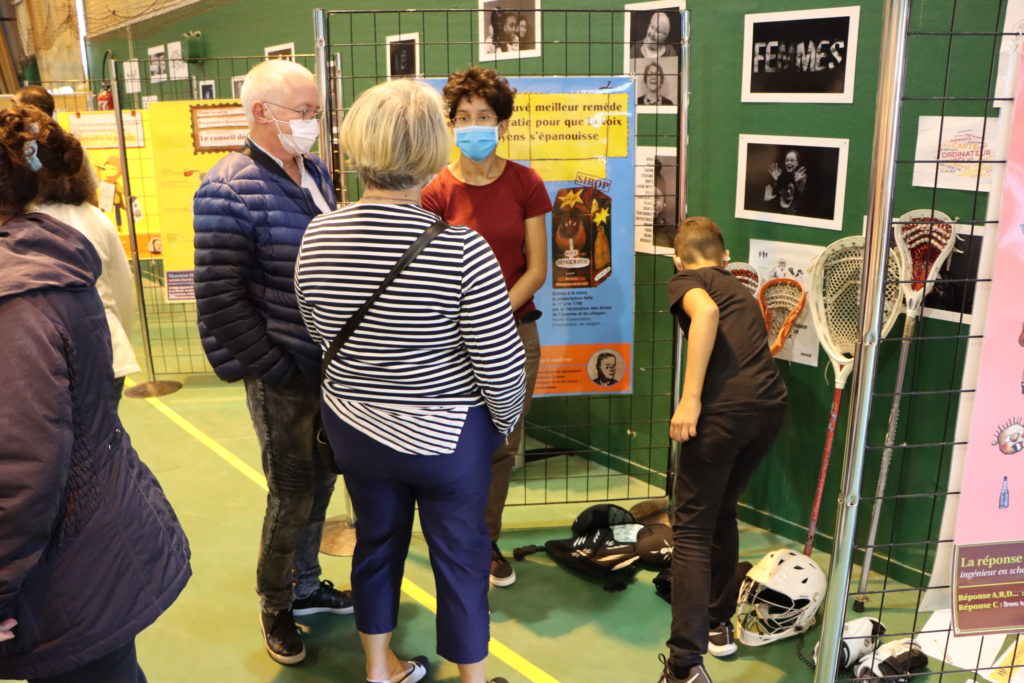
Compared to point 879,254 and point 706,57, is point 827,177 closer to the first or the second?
point 706,57

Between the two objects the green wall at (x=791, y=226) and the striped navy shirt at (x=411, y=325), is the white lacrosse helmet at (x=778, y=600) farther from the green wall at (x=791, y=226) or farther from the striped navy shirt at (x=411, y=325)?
the striped navy shirt at (x=411, y=325)

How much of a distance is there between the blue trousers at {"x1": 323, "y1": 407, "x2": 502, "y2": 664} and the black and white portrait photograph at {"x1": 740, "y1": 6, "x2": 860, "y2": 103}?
194 centimetres

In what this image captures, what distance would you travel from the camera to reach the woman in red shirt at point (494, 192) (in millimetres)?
2998

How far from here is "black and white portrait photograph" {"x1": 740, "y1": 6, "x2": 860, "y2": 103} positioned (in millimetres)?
3117

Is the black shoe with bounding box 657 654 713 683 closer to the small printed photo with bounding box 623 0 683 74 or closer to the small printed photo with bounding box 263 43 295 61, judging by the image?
the small printed photo with bounding box 623 0 683 74

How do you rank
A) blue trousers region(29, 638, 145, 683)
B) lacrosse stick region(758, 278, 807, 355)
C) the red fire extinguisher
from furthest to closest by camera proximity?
the red fire extinguisher → lacrosse stick region(758, 278, 807, 355) → blue trousers region(29, 638, 145, 683)

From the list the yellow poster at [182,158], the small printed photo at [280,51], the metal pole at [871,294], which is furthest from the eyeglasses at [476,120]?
the small printed photo at [280,51]

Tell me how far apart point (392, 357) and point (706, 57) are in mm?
2317

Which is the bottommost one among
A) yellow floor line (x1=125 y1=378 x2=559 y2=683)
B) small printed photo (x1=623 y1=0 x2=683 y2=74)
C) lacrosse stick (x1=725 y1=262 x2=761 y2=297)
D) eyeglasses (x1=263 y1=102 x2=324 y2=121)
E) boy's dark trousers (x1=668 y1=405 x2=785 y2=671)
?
yellow floor line (x1=125 y1=378 x2=559 y2=683)

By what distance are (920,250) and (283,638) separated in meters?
2.45

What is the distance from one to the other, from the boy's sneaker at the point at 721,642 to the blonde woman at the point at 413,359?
36.1 inches

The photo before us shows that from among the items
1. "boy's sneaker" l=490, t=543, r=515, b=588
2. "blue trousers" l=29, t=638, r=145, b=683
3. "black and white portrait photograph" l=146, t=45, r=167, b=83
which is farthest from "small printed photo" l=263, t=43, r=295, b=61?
"blue trousers" l=29, t=638, r=145, b=683

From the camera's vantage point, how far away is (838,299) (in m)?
3.18

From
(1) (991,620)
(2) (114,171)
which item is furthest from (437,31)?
(1) (991,620)
